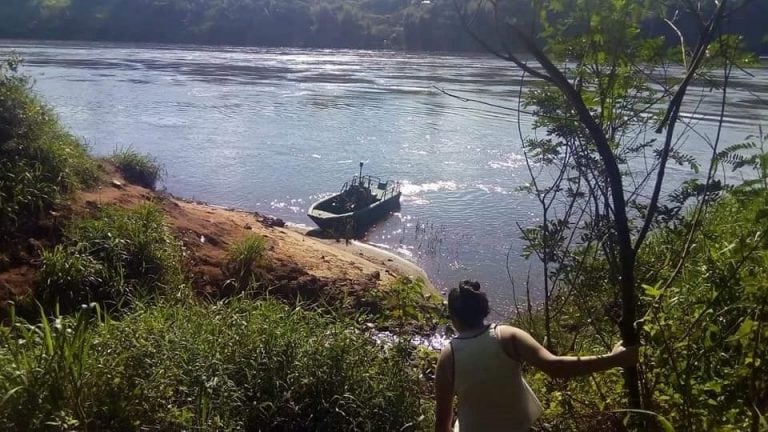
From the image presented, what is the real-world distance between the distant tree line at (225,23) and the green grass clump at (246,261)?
63881 mm

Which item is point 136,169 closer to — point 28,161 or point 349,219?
point 28,161

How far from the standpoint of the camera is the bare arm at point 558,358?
9.67 feet

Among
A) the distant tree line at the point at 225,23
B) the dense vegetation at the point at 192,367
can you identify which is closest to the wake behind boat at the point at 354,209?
the dense vegetation at the point at 192,367

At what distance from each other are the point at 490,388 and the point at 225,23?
83.5 m

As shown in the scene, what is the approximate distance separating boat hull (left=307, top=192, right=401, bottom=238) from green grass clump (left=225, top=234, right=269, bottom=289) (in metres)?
5.62

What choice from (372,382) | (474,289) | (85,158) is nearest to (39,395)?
(372,382)

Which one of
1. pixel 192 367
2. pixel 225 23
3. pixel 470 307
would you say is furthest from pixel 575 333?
pixel 225 23

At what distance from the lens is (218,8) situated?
272 feet

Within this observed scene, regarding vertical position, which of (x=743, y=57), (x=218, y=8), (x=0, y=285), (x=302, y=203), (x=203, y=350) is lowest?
(x=302, y=203)

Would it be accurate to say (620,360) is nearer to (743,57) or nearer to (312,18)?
(743,57)

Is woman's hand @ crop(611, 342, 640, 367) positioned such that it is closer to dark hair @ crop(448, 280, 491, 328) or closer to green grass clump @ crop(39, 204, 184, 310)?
dark hair @ crop(448, 280, 491, 328)

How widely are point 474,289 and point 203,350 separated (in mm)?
2682

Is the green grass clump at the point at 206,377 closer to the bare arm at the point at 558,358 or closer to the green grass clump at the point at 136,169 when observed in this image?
the bare arm at the point at 558,358

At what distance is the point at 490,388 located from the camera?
10.9 ft
